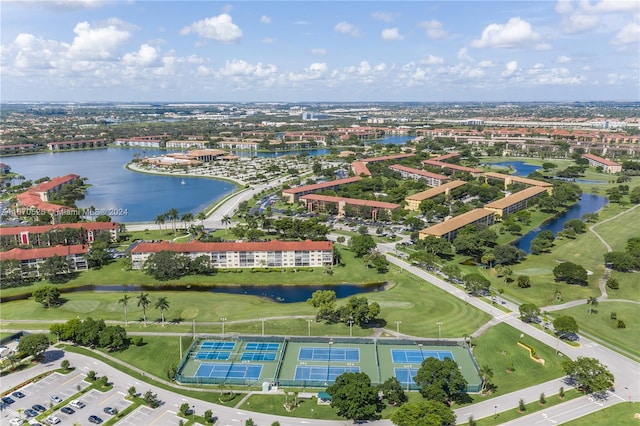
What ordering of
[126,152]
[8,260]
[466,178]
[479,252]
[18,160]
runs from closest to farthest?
1. [8,260]
2. [479,252]
3. [466,178]
4. [18,160]
5. [126,152]

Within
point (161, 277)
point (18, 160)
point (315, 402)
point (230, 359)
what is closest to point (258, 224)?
point (161, 277)

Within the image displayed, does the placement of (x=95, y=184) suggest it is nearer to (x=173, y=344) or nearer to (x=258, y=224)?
(x=258, y=224)

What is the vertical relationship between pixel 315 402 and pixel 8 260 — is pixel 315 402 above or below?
below

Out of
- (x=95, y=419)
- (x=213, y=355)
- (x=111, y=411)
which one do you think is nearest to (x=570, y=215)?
(x=213, y=355)

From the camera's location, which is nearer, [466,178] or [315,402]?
[315,402]

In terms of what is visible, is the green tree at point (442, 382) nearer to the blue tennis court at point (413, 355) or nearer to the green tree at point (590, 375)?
the blue tennis court at point (413, 355)

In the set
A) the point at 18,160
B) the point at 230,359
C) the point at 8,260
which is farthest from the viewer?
the point at 18,160

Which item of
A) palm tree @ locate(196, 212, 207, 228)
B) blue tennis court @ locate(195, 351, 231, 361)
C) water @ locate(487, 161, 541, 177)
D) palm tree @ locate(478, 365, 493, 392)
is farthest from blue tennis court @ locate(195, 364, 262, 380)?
water @ locate(487, 161, 541, 177)
